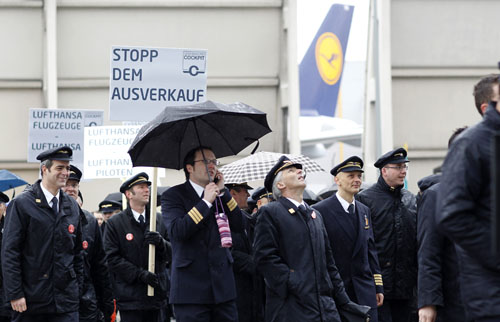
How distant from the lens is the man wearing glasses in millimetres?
9516

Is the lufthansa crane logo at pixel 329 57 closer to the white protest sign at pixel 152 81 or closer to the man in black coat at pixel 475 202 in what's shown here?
the white protest sign at pixel 152 81

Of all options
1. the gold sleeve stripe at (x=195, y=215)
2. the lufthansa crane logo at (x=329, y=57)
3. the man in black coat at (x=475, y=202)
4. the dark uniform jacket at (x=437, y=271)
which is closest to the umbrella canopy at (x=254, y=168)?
the gold sleeve stripe at (x=195, y=215)

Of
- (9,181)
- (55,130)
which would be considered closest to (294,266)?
(9,181)

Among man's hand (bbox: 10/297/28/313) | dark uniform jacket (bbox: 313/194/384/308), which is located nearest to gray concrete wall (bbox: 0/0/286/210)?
dark uniform jacket (bbox: 313/194/384/308)

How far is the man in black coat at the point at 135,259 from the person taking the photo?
9.59 m

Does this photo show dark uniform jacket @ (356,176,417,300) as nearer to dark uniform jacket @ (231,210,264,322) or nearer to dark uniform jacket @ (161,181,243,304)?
dark uniform jacket @ (231,210,264,322)

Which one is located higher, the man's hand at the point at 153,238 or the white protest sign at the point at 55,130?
the white protest sign at the point at 55,130

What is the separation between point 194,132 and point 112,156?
13.6 feet

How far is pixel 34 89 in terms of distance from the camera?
63.6 ft

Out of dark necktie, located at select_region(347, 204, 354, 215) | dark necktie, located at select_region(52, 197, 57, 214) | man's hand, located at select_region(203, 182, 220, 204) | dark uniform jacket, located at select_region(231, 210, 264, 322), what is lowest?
dark uniform jacket, located at select_region(231, 210, 264, 322)

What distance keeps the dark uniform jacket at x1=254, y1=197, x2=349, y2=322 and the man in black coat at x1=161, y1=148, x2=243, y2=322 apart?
1.19 feet

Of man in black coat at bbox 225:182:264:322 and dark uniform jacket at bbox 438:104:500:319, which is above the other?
dark uniform jacket at bbox 438:104:500:319

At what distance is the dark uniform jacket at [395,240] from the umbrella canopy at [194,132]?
80.7 inches

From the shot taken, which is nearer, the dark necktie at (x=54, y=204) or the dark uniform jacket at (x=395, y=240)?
the dark necktie at (x=54, y=204)
